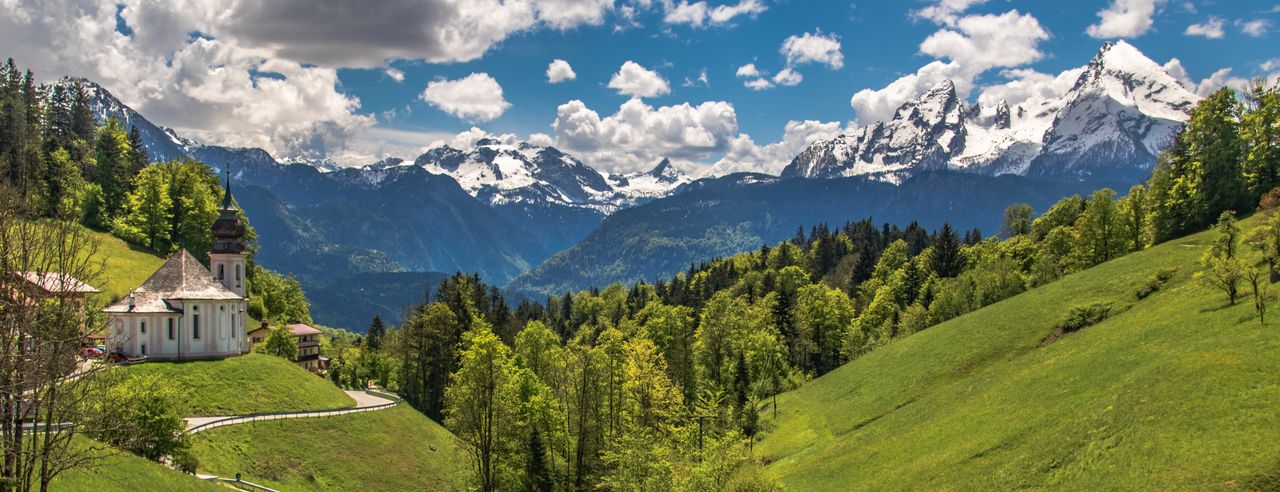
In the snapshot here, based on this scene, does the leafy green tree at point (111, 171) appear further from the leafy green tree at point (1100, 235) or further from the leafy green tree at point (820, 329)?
the leafy green tree at point (1100, 235)

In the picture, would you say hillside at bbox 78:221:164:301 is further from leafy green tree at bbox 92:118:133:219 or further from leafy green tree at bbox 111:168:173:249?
leafy green tree at bbox 92:118:133:219

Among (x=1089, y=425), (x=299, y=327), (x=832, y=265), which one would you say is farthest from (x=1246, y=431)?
(x=832, y=265)

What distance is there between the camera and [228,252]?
265 ft

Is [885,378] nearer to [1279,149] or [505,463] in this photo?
[505,463]

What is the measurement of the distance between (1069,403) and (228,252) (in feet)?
247

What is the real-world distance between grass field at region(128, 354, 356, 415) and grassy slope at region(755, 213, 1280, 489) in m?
37.7

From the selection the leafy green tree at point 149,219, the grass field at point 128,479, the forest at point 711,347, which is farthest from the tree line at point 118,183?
the grass field at point 128,479

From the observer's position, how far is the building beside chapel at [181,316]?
64.3 metres

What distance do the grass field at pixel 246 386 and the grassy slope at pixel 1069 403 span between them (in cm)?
3765

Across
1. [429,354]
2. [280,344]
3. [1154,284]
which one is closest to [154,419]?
[429,354]

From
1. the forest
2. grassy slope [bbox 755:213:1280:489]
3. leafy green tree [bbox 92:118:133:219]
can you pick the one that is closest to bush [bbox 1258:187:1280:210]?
the forest

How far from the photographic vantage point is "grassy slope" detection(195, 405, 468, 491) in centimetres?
5056

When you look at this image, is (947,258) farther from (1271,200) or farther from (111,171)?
(111,171)

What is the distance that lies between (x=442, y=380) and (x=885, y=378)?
4935cm
